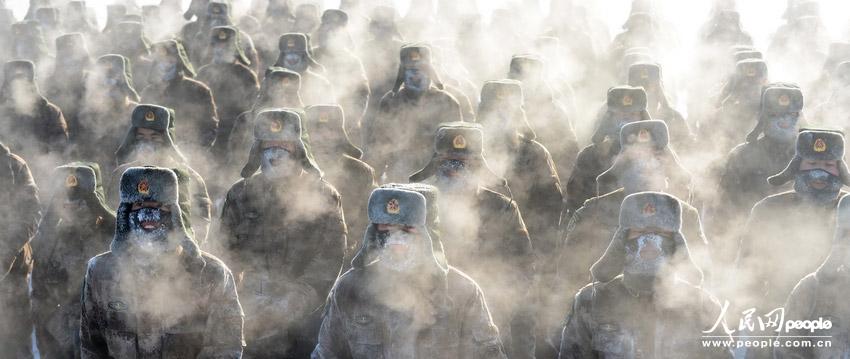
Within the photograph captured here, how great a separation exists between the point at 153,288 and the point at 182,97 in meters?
8.75

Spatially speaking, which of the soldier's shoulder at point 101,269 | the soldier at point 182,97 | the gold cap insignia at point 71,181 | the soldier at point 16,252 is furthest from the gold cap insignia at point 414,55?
the soldier's shoulder at point 101,269

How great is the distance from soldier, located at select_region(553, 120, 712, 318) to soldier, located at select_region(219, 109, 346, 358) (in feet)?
7.79

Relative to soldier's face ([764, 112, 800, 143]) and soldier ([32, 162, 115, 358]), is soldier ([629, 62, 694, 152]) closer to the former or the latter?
soldier's face ([764, 112, 800, 143])

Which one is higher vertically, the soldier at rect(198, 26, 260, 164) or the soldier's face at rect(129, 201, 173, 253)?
the soldier's face at rect(129, 201, 173, 253)

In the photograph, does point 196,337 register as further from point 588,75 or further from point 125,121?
point 588,75

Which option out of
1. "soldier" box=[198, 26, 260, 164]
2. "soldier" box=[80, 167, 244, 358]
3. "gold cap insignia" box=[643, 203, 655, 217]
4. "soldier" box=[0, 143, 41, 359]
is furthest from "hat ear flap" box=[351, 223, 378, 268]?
"soldier" box=[198, 26, 260, 164]

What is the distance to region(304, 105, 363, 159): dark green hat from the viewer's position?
13.2 m

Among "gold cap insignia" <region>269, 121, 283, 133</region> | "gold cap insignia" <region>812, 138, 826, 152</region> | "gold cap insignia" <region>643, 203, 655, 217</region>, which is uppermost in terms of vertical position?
"gold cap insignia" <region>643, 203, 655, 217</region>

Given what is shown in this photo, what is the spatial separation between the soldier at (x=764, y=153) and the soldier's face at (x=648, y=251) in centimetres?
492

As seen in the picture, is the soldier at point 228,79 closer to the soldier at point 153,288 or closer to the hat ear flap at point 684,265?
the soldier at point 153,288

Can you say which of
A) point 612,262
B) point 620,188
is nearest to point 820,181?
point 620,188

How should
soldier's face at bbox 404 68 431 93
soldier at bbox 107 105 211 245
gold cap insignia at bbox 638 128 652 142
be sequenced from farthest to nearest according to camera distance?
soldier's face at bbox 404 68 431 93
soldier at bbox 107 105 211 245
gold cap insignia at bbox 638 128 652 142

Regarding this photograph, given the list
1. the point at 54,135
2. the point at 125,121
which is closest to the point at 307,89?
the point at 125,121

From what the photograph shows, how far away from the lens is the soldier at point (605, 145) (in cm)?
1255
